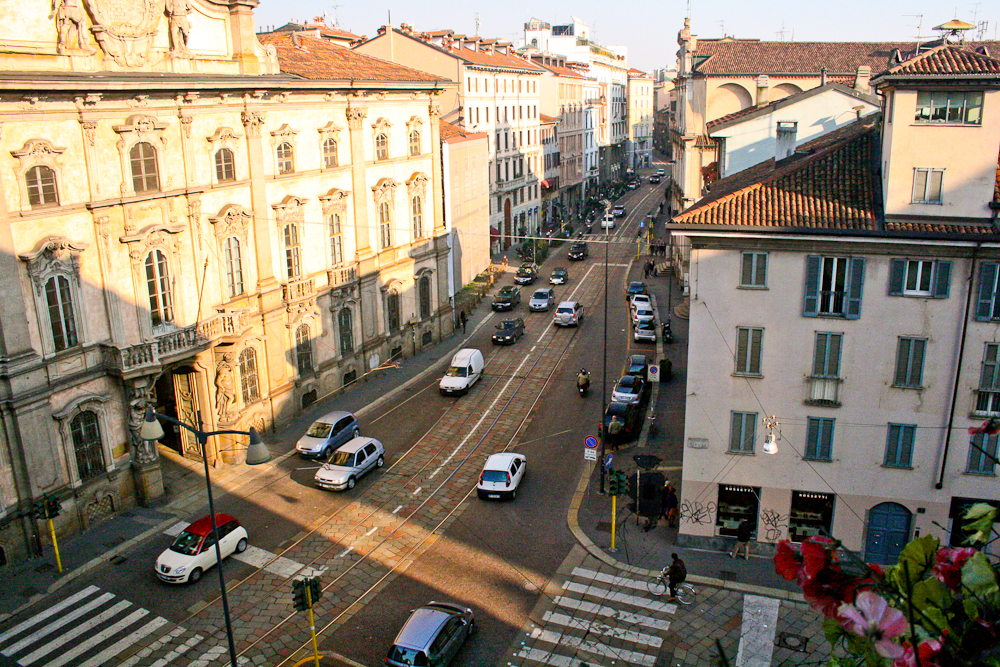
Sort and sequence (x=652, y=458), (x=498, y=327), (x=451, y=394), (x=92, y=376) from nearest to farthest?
1. (x=92, y=376)
2. (x=652, y=458)
3. (x=451, y=394)
4. (x=498, y=327)

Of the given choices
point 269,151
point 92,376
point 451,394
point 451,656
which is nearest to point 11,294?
point 92,376

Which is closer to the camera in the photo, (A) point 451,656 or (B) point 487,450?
(A) point 451,656

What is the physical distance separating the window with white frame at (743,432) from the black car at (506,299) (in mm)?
33988

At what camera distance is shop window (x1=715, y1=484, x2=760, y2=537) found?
25.9 m

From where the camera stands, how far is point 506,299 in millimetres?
58500

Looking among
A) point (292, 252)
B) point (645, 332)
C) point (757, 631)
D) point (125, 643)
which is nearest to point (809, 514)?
point (757, 631)

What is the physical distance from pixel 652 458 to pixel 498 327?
2138 centimetres

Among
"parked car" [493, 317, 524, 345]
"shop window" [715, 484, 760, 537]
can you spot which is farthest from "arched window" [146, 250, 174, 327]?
"parked car" [493, 317, 524, 345]

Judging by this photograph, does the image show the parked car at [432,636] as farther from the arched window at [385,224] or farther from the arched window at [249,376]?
the arched window at [385,224]

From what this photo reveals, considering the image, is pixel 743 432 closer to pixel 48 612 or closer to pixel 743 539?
pixel 743 539

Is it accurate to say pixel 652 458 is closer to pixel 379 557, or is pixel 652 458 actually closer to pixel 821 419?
pixel 821 419

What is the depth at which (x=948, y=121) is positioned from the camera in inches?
891

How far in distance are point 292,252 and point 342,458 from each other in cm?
1114

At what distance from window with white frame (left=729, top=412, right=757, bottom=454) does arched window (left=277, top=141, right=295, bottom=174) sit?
22.9 meters
